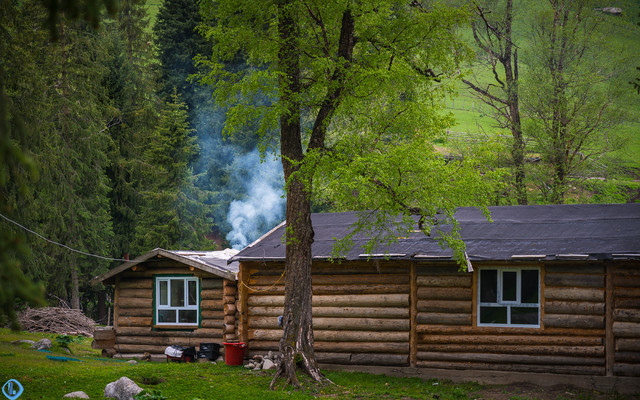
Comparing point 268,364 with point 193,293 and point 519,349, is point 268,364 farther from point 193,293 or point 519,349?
point 519,349

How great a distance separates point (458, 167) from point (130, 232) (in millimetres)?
26862

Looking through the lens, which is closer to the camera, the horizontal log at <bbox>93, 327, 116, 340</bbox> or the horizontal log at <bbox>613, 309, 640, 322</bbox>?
the horizontal log at <bbox>613, 309, 640, 322</bbox>

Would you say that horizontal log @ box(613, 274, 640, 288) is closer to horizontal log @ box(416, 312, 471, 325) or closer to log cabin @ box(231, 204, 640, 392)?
log cabin @ box(231, 204, 640, 392)

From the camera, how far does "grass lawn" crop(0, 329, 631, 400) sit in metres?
12.8

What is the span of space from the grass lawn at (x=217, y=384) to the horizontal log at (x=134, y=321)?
10.5 feet

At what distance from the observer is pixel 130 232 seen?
36.8 m

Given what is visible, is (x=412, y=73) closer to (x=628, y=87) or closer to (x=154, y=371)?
(x=154, y=371)

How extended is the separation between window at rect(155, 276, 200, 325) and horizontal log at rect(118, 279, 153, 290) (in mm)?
332

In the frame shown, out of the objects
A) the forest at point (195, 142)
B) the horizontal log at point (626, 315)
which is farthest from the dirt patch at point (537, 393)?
the forest at point (195, 142)

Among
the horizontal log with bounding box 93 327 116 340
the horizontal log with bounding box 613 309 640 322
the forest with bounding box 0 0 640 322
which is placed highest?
the forest with bounding box 0 0 640 322

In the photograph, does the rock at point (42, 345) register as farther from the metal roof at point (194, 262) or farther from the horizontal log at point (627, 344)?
the horizontal log at point (627, 344)

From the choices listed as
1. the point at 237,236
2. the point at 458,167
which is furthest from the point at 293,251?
the point at 237,236

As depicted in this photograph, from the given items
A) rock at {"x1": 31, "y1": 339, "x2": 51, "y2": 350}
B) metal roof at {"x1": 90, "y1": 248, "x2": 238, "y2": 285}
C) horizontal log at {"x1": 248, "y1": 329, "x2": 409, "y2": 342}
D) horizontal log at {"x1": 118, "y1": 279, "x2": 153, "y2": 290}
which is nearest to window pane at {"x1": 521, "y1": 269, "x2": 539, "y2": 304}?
horizontal log at {"x1": 248, "y1": 329, "x2": 409, "y2": 342}

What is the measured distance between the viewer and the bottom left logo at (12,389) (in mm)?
11545
